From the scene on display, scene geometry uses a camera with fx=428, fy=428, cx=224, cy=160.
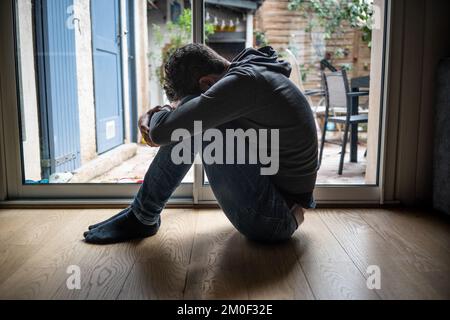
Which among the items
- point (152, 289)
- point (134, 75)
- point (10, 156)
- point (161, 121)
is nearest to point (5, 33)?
point (10, 156)

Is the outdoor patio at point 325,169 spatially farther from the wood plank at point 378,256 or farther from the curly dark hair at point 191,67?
the curly dark hair at point 191,67

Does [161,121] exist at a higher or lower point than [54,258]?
higher

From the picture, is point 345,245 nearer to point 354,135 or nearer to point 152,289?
point 152,289

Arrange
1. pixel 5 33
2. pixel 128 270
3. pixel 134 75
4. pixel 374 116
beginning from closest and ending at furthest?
pixel 128 270 < pixel 5 33 < pixel 374 116 < pixel 134 75

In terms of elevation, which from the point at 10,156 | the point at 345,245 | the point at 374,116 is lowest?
the point at 345,245

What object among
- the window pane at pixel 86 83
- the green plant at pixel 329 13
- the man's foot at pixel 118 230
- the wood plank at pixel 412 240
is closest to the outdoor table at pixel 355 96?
the green plant at pixel 329 13

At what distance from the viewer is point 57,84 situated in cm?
246

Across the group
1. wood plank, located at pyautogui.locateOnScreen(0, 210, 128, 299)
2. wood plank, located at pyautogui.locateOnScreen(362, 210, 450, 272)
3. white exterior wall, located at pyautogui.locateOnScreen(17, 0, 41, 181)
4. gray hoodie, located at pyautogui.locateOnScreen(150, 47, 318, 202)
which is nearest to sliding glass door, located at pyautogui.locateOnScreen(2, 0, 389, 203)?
white exterior wall, located at pyautogui.locateOnScreen(17, 0, 41, 181)

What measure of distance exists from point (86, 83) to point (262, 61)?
6.34 feet

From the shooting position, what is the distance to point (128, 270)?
4.43 feet

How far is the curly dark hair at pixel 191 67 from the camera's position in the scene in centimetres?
145

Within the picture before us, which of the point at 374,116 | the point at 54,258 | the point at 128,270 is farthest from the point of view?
the point at 374,116

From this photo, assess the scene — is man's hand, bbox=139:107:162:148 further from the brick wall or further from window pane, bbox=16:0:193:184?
the brick wall

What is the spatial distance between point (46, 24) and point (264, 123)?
5.07 ft
